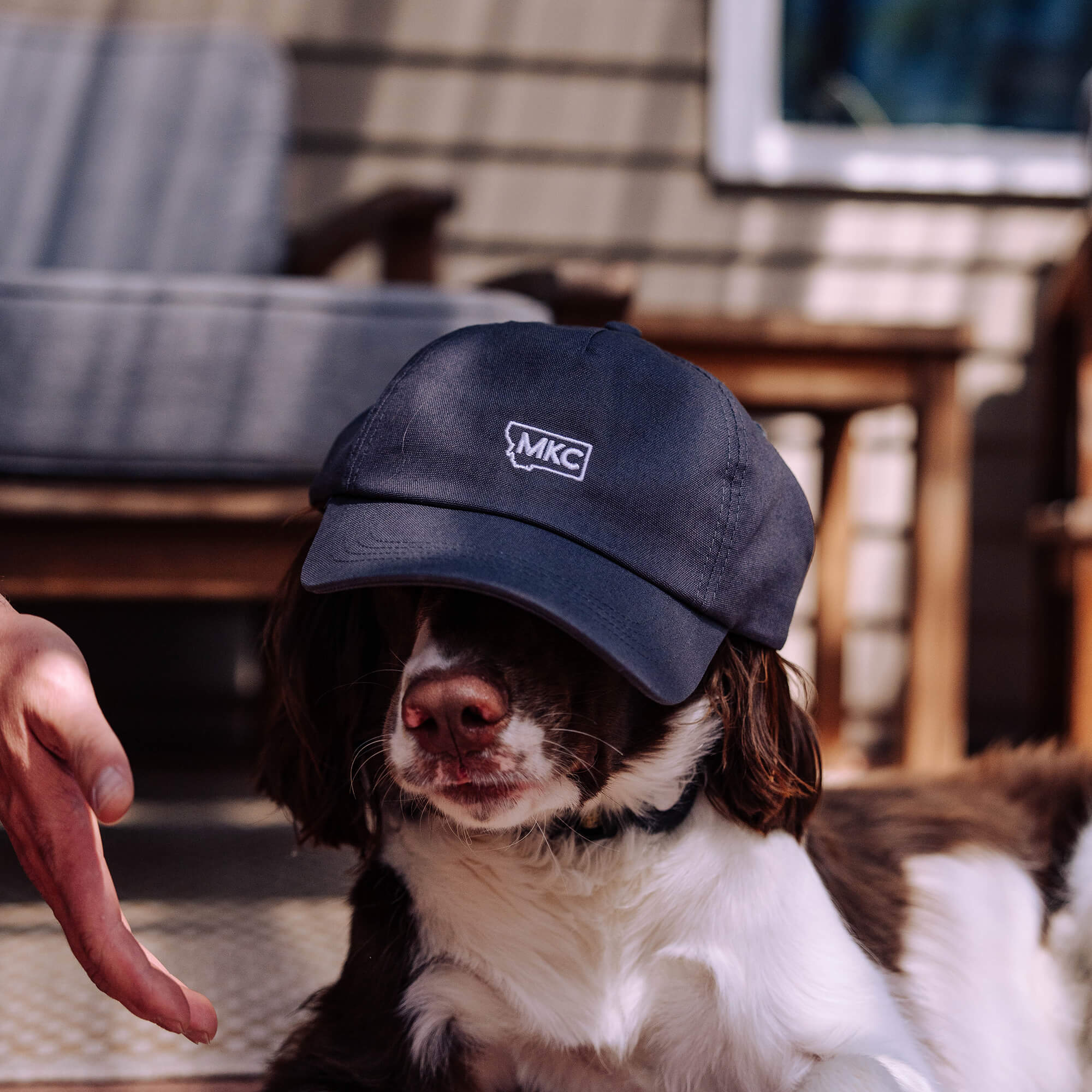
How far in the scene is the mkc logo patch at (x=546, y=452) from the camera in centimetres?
108

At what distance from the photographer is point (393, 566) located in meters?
1.03

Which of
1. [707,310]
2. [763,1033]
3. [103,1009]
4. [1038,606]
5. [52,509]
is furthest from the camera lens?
[707,310]

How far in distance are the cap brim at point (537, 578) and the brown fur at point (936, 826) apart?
1.52 ft

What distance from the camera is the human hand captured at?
2.55 ft

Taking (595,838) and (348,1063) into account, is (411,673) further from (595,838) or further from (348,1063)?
(348,1063)

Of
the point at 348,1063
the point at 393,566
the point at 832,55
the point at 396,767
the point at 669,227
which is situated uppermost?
the point at 832,55

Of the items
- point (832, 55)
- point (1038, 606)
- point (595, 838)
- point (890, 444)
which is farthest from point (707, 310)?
point (595, 838)

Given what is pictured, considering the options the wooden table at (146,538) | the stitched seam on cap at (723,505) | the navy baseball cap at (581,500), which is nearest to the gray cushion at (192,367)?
the wooden table at (146,538)

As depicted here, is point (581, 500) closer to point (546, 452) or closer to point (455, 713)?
point (546, 452)

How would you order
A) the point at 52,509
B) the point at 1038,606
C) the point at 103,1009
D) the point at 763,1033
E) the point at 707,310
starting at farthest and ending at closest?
the point at 707,310, the point at 1038,606, the point at 52,509, the point at 103,1009, the point at 763,1033

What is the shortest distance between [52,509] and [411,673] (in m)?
1.12

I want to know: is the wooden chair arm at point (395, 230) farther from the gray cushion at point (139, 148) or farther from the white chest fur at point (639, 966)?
the white chest fur at point (639, 966)

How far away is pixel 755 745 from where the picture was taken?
121 centimetres

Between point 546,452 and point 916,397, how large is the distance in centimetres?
175
